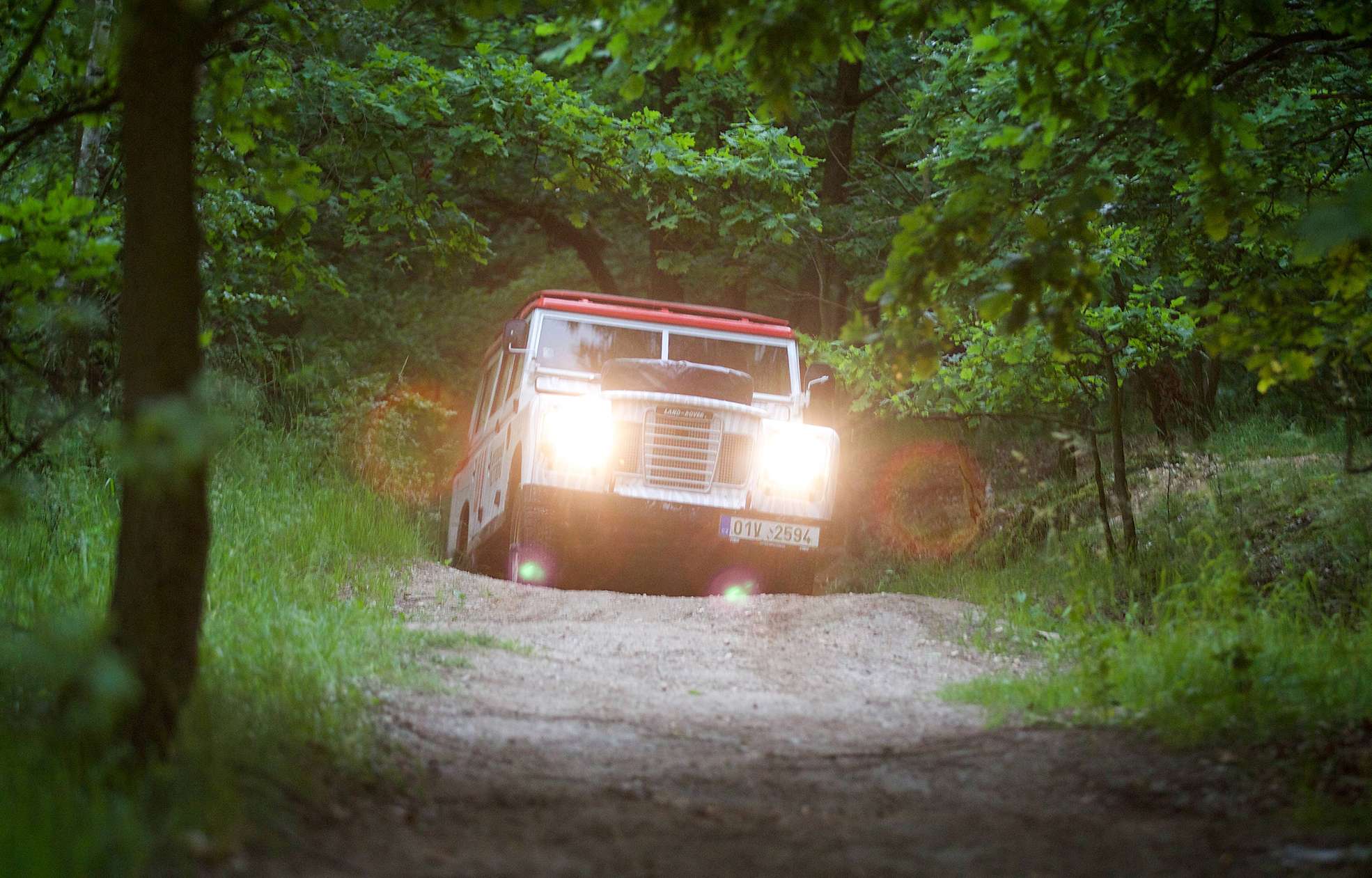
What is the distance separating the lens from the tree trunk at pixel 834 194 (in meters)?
16.4

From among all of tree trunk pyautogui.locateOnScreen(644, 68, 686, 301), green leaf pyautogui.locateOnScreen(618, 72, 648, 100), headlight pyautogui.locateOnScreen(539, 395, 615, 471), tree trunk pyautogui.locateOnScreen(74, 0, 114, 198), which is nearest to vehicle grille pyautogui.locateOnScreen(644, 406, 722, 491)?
headlight pyautogui.locateOnScreen(539, 395, 615, 471)

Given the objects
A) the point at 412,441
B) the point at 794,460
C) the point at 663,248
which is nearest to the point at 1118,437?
the point at 794,460

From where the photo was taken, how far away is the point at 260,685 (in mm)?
4531

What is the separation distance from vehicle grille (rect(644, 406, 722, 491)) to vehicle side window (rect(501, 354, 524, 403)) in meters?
1.44

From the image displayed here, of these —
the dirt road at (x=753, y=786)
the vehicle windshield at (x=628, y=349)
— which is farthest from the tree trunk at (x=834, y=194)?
the dirt road at (x=753, y=786)

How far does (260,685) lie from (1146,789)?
9.66 feet

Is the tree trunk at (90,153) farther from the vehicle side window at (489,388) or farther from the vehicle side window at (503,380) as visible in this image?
the vehicle side window at (489,388)

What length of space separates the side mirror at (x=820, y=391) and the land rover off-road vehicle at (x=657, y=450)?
0.02 metres

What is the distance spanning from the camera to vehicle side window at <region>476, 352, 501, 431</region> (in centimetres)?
1275

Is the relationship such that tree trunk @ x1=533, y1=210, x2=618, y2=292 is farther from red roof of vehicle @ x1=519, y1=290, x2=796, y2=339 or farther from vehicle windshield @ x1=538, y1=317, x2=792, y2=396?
vehicle windshield @ x1=538, y1=317, x2=792, y2=396

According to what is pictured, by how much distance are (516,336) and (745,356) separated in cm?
201

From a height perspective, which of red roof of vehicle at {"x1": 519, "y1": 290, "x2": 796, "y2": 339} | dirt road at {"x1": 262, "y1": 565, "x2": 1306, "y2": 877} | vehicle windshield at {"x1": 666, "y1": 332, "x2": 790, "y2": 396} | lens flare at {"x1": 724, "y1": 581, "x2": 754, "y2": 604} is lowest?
dirt road at {"x1": 262, "y1": 565, "x2": 1306, "y2": 877}

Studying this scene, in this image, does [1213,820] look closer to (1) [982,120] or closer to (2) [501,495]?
(1) [982,120]

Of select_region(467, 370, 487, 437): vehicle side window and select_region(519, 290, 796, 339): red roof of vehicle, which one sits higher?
select_region(519, 290, 796, 339): red roof of vehicle
